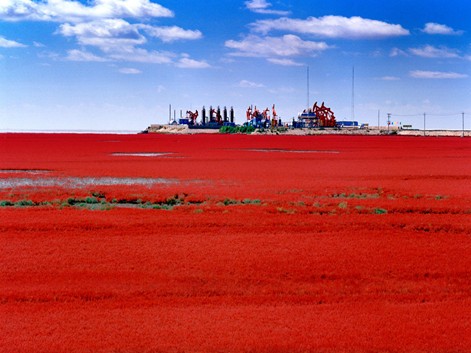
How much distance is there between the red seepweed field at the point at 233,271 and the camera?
10.0 m

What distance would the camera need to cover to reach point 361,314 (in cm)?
1115

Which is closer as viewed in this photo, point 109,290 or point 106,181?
point 109,290

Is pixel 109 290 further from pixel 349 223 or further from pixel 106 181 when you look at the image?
pixel 106 181

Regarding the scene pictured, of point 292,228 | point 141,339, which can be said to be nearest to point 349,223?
point 292,228

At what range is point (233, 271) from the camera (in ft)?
46.3

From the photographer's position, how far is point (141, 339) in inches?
384

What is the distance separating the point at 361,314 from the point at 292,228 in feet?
27.5

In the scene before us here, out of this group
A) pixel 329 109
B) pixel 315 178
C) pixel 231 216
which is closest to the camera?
pixel 231 216

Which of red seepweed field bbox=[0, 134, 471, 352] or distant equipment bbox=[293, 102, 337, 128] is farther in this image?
distant equipment bbox=[293, 102, 337, 128]

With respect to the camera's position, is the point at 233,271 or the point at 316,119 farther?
the point at 316,119

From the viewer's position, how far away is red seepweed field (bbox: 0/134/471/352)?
32.9 feet

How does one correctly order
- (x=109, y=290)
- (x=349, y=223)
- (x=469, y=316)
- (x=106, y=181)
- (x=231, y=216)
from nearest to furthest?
(x=469, y=316)
(x=109, y=290)
(x=349, y=223)
(x=231, y=216)
(x=106, y=181)

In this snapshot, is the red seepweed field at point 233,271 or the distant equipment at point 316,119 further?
the distant equipment at point 316,119

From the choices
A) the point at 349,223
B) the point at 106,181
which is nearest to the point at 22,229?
the point at 349,223
